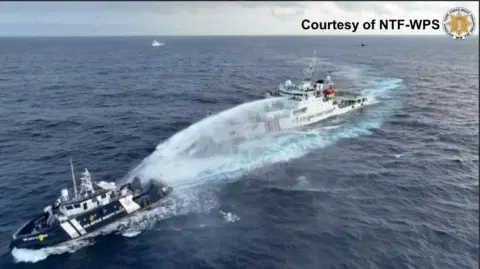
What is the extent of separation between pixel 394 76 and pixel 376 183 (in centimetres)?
13391

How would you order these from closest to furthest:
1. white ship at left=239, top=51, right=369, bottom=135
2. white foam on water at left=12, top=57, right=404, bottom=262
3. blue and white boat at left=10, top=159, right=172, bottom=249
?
1. blue and white boat at left=10, top=159, right=172, bottom=249
2. white foam on water at left=12, top=57, right=404, bottom=262
3. white ship at left=239, top=51, right=369, bottom=135

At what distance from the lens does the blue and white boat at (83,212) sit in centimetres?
5503

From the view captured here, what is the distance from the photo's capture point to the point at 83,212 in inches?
2306

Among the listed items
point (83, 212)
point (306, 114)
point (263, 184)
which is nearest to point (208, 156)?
point (263, 184)

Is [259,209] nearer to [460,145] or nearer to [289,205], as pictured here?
[289,205]

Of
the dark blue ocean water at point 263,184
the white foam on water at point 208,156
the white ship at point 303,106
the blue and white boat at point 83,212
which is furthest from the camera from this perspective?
the white ship at point 303,106

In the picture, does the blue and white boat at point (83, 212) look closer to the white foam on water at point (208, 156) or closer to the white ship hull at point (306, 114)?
the white foam on water at point (208, 156)

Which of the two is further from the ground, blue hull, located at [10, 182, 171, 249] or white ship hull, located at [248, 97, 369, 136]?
white ship hull, located at [248, 97, 369, 136]

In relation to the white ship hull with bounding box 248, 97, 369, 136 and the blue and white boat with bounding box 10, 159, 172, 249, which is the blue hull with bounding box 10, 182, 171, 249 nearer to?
the blue and white boat with bounding box 10, 159, 172, 249

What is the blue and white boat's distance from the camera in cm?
5503

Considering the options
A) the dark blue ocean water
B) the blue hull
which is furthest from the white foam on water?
the blue hull

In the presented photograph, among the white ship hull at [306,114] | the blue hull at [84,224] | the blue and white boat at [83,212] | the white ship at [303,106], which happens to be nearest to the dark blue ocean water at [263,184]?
the blue hull at [84,224]

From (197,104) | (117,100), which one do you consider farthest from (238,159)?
(117,100)

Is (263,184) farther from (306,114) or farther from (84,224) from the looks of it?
(306,114)
